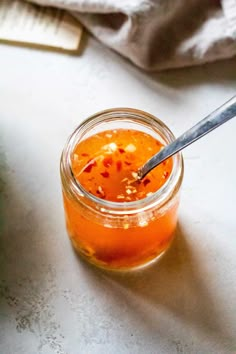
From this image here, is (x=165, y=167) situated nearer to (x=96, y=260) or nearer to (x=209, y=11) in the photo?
(x=96, y=260)

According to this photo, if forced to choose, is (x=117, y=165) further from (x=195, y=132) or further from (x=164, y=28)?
(x=164, y=28)

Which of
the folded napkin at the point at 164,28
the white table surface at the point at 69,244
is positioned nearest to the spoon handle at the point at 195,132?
the white table surface at the point at 69,244

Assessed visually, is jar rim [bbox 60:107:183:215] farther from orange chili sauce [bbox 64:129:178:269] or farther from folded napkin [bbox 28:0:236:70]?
folded napkin [bbox 28:0:236:70]

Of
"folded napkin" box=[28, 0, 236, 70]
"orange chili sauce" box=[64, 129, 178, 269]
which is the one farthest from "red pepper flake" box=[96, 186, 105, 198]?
"folded napkin" box=[28, 0, 236, 70]

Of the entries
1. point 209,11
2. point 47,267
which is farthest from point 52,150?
point 209,11

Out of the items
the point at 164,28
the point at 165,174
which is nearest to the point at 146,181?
the point at 165,174

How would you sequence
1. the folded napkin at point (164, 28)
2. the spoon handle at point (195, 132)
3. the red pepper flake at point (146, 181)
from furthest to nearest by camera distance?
the folded napkin at point (164, 28) → the red pepper flake at point (146, 181) → the spoon handle at point (195, 132)

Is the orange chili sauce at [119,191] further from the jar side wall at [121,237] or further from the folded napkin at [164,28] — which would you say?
the folded napkin at [164,28]
